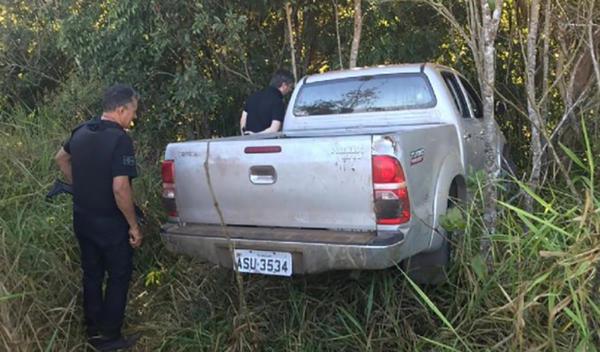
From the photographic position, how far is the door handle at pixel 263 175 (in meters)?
3.83

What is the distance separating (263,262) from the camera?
151 inches

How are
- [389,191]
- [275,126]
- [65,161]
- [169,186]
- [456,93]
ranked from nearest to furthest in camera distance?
1. [389,191]
2. [169,186]
3. [65,161]
4. [456,93]
5. [275,126]

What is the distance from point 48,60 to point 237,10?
177 inches

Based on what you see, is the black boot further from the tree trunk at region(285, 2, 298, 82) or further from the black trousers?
the tree trunk at region(285, 2, 298, 82)

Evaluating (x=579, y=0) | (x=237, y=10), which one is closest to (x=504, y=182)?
(x=579, y=0)

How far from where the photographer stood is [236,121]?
8.20m

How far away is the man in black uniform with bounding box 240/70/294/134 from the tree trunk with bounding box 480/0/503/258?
2478 mm

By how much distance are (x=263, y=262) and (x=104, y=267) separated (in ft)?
4.09

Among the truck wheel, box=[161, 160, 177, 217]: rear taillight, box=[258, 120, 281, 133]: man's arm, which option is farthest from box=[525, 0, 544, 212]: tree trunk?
box=[258, 120, 281, 133]: man's arm

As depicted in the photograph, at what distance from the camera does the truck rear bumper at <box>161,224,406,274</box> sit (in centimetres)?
347

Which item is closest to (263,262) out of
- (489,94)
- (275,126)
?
(489,94)

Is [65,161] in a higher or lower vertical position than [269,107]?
higher

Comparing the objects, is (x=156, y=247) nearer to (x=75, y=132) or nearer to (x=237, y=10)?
(x=75, y=132)

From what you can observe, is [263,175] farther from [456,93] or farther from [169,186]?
[456,93]
